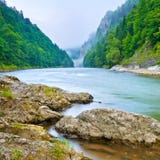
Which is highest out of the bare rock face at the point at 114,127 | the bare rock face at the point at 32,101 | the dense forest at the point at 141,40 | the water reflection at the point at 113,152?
the dense forest at the point at 141,40

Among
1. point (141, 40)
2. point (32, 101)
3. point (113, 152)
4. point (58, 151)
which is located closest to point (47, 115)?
point (32, 101)

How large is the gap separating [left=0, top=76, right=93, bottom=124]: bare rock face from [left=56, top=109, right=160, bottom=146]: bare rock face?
7.86 feet

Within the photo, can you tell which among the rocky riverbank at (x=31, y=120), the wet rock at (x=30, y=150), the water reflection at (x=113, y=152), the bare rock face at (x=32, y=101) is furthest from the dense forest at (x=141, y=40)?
the wet rock at (x=30, y=150)

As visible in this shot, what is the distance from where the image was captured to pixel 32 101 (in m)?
22.1

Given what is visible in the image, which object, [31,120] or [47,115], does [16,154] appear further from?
[47,115]

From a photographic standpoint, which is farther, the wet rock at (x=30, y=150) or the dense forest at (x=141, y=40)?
the dense forest at (x=141, y=40)

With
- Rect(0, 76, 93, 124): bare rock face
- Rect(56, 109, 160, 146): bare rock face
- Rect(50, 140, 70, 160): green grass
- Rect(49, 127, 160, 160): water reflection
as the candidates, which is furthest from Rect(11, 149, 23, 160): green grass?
Rect(0, 76, 93, 124): bare rock face

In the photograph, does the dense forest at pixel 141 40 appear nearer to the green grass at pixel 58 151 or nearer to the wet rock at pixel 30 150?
the green grass at pixel 58 151

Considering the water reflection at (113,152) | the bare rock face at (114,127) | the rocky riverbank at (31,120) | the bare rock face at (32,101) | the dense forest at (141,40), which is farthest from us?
the dense forest at (141,40)

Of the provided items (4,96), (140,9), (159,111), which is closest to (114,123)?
(4,96)

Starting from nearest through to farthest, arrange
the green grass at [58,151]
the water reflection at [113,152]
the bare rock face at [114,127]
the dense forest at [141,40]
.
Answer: the green grass at [58,151]
the water reflection at [113,152]
the bare rock face at [114,127]
the dense forest at [141,40]

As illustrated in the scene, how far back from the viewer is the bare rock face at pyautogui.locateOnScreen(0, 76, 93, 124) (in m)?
18.6

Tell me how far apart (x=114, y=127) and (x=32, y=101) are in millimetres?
8025

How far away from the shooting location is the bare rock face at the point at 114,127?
15.5 m
